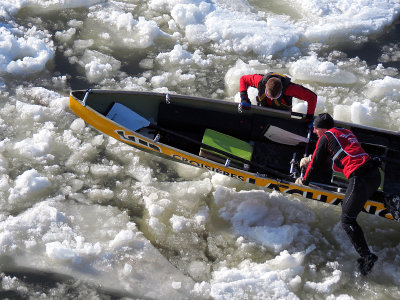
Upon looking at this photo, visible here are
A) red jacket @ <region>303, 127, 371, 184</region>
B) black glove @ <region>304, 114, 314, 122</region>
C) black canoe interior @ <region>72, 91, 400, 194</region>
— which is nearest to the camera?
red jacket @ <region>303, 127, 371, 184</region>

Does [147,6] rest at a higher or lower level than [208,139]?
higher

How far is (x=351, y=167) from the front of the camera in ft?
17.5

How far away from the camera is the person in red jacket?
6293 mm

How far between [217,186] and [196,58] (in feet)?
10.4

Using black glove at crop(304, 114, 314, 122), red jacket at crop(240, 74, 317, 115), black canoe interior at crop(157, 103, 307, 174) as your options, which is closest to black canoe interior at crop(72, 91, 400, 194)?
black canoe interior at crop(157, 103, 307, 174)

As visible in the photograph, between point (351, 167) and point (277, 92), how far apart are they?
155 cm

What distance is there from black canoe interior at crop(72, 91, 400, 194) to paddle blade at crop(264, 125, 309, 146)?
7cm

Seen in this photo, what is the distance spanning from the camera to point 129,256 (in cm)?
580

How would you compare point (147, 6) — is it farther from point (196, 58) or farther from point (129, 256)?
point (129, 256)

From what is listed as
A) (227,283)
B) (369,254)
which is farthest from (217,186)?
(369,254)

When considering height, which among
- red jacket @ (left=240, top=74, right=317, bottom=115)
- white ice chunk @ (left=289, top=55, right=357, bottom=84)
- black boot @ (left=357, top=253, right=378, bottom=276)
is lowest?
black boot @ (left=357, top=253, right=378, bottom=276)

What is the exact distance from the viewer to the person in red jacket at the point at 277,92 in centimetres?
629

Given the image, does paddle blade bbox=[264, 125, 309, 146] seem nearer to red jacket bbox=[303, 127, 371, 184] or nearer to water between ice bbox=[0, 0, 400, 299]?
water between ice bbox=[0, 0, 400, 299]

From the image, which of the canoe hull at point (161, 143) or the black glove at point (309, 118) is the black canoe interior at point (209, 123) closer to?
the canoe hull at point (161, 143)
